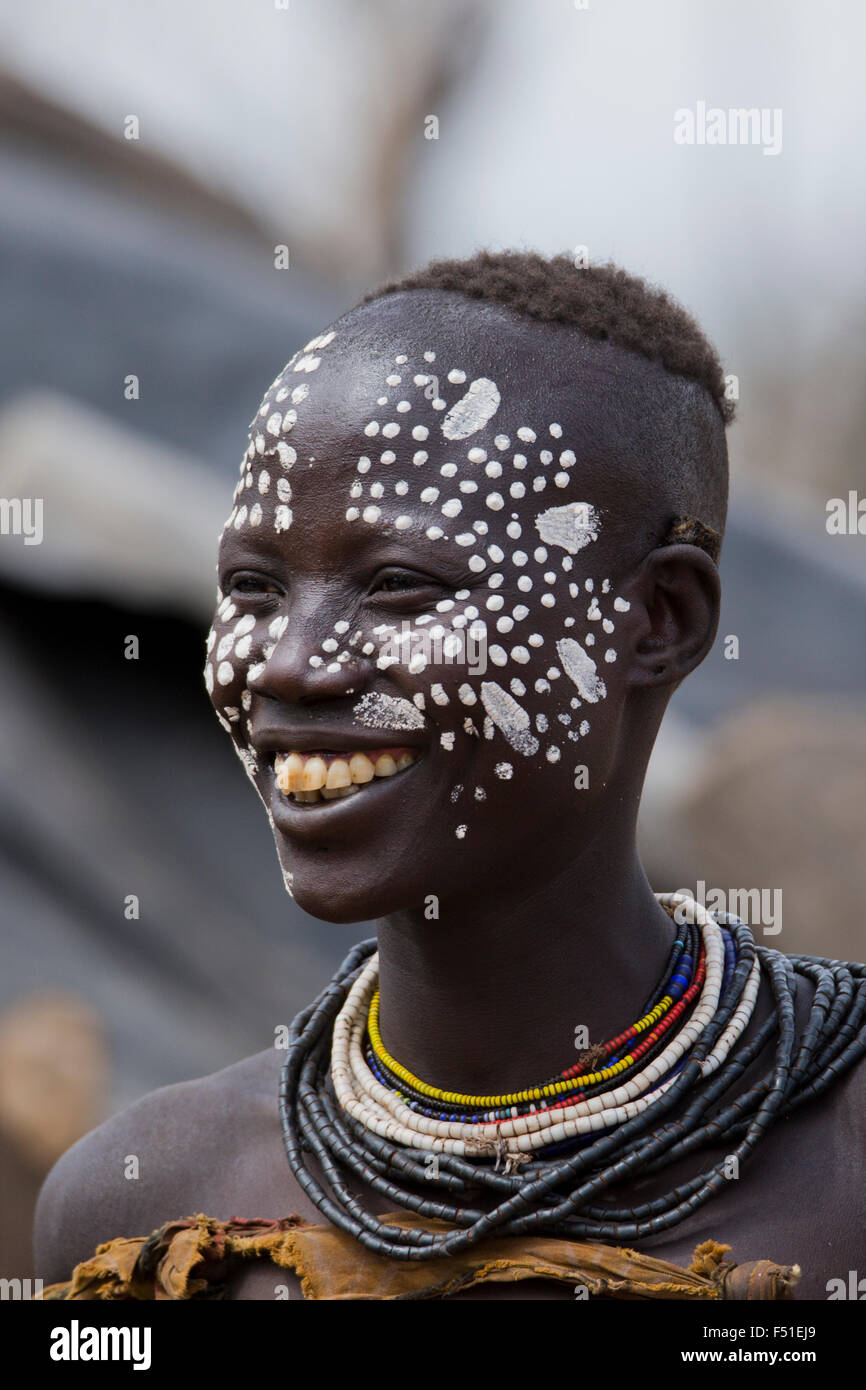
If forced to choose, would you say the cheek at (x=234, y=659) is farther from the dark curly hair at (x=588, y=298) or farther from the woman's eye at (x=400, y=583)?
the dark curly hair at (x=588, y=298)

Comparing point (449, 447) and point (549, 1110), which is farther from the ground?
point (449, 447)

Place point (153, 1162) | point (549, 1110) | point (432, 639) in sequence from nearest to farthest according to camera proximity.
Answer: point (432, 639)
point (549, 1110)
point (153, 1162)

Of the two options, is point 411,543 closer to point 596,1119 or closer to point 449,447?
point 449,447

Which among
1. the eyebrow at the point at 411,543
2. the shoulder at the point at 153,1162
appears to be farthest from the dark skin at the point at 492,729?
the shoulder at the point at 153,1162

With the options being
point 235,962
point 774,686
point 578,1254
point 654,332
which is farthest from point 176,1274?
point 774,686

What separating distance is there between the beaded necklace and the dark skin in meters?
0.04

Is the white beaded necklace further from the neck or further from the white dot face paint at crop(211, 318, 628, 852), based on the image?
the white dot face paint at crop(211, 318, 628, 852)

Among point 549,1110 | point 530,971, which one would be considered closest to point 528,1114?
point 549,1110

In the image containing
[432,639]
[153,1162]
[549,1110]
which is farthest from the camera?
[153,1162]

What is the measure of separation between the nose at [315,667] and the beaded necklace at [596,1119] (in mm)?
694

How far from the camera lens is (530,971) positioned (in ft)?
7.52

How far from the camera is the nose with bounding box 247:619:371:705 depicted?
6.90 feet

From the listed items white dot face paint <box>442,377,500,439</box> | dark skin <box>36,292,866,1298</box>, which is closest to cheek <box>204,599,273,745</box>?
dark skin <box>36,292,866,1298</box>

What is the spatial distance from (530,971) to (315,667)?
594mm
